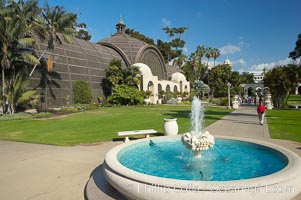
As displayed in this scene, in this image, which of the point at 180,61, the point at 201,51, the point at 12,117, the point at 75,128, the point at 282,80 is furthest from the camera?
the point at 180,61

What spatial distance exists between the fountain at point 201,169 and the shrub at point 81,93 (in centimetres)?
2690

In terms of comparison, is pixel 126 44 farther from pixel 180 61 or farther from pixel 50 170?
pixel 50 170

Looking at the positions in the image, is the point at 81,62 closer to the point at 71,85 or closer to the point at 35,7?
the point at 71,85

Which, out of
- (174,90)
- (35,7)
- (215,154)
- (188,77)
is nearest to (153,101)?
(174,90)

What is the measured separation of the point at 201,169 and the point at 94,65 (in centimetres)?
3609

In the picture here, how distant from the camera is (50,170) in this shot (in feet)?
23.5

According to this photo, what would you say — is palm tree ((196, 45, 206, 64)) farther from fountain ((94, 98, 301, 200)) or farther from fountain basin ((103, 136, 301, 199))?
fountain basin ((103, 136, 301, 199))

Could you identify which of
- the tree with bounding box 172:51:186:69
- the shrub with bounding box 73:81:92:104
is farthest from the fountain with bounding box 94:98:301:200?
the tree with bounding box 172:51:186:69

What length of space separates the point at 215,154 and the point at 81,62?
32832 mm

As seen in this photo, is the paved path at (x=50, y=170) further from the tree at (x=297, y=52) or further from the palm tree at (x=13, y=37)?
the tree at (x=297, y=52)

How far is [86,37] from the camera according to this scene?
77.6 metres

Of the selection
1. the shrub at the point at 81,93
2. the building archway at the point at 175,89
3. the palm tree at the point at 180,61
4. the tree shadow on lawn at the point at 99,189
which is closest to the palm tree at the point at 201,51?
the palm tree at the point at 180,61

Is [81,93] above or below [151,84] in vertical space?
below

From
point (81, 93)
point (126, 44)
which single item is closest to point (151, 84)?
point (126, 44)
